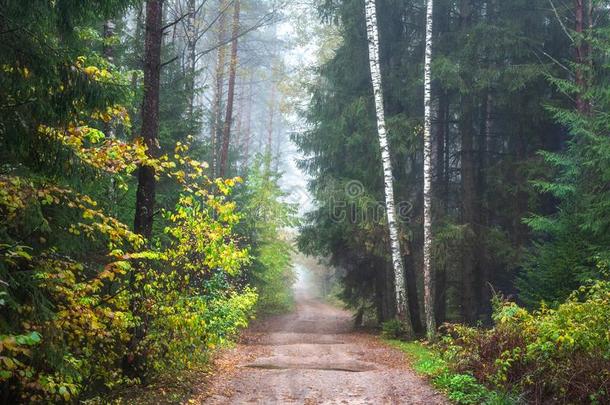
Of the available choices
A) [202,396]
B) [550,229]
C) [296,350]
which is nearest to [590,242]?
[550,229]

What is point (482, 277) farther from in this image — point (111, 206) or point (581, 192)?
point (111, 206)

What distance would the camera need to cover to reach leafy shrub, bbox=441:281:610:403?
264 inches

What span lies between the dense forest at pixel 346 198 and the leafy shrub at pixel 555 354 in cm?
3

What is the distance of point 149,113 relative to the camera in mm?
8562

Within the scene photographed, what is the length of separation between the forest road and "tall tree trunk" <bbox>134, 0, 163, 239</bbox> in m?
→ 3.27

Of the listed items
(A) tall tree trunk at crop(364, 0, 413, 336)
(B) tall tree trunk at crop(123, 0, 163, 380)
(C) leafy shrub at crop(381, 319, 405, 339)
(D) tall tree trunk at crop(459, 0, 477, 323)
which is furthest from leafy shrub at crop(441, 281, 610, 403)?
(D) tall tree trunk at crop(459, 0, 477, 323)

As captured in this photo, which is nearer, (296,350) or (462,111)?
(296,350)

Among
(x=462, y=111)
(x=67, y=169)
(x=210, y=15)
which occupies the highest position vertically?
(x=210, y=15)

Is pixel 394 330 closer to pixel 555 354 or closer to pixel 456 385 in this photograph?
pixel 456 385

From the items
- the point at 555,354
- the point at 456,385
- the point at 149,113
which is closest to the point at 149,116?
the point at 149,113

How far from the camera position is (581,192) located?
41.2 ft

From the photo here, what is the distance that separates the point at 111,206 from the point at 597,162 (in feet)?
36.4

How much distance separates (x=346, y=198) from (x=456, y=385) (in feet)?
31.1

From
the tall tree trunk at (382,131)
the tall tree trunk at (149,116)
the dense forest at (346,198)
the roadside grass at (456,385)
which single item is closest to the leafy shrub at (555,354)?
the dense forest at (346,198)
